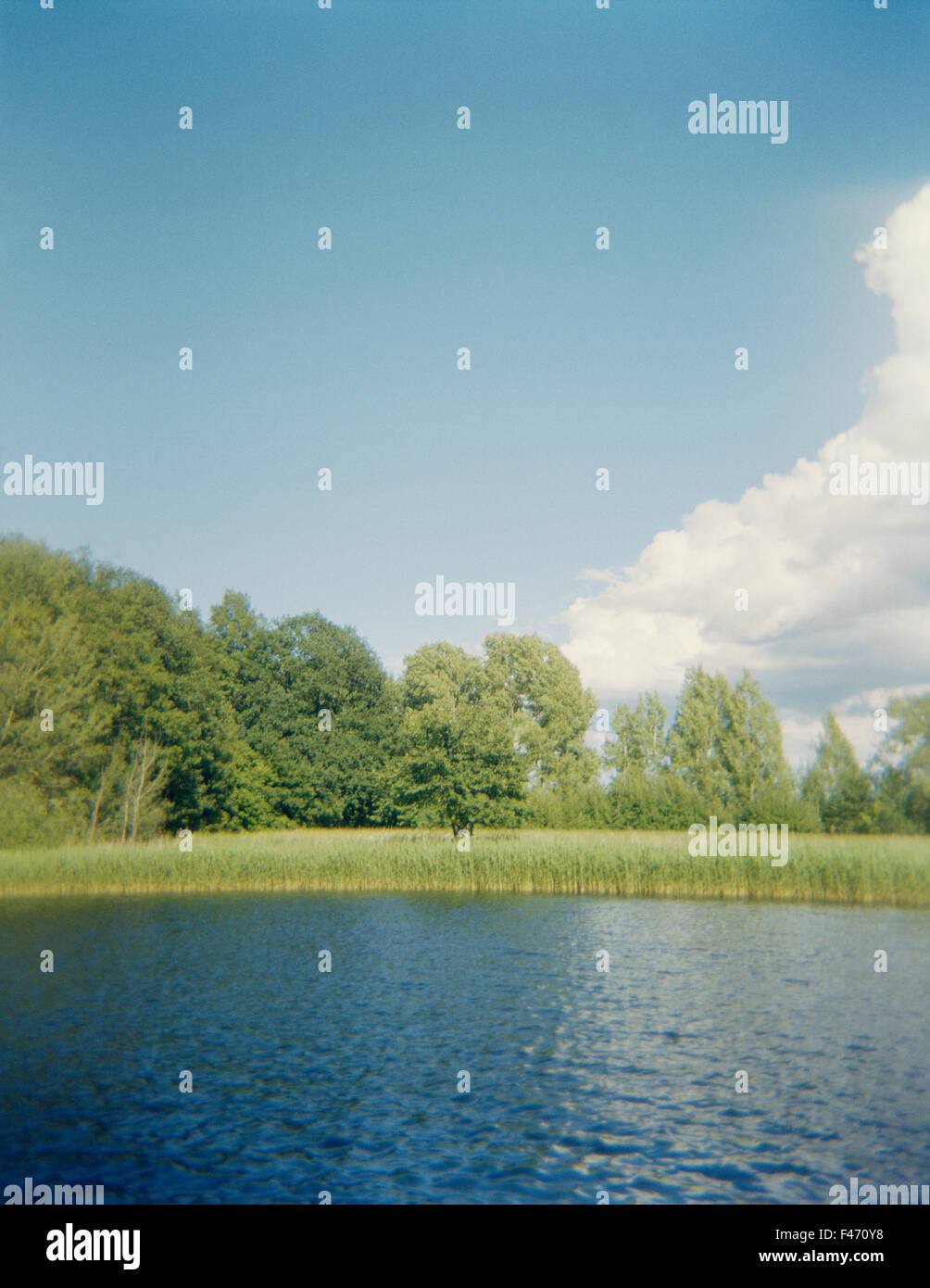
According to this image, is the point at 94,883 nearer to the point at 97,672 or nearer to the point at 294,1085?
the point at 97,672

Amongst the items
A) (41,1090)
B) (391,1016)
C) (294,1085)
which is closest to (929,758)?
(391,1016)

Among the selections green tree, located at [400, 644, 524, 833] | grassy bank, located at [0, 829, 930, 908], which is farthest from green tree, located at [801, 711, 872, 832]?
green tree, located at [400, 644, 524, 833]

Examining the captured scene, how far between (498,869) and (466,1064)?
19117mm

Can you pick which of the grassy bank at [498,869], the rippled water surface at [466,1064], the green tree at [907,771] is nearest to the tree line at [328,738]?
the green tree at [907,771]

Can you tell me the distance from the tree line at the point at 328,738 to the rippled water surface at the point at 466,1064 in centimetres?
1573

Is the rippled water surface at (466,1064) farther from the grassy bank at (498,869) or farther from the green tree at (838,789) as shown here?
the green tree at (838,789)

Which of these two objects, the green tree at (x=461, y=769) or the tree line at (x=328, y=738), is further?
the green tree at (x=461, y=769)

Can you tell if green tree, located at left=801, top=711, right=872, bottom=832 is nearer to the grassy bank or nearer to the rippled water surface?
the grassy bank

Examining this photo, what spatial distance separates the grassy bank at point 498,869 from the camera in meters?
28.2

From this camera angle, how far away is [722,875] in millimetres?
29828

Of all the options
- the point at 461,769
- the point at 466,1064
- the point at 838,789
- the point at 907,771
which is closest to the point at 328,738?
the point at 461,769

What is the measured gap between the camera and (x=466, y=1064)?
13.4 meters

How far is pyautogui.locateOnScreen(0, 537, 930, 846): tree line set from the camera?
38.4 metres

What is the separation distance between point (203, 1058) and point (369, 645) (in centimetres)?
5975
